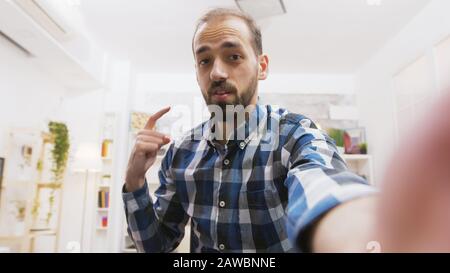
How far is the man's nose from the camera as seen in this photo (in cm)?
37

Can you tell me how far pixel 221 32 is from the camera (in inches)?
15.1

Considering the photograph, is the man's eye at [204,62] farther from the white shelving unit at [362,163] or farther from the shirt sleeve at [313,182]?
the white shelving unit at [362,163]

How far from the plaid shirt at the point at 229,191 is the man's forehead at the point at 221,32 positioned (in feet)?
0.36

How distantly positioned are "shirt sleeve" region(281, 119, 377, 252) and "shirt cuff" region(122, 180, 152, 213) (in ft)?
0.67

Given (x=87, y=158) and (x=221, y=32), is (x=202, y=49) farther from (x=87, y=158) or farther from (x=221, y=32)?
(x=87, y=158)

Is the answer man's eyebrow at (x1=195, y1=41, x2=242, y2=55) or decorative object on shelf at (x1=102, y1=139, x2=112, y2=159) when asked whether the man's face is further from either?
decorative object on shelf at (x1=102, y1=139, x2=112, y2=159)

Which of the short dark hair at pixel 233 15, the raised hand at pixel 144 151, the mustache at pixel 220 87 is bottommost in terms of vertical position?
the raised hand at pixel 144 151

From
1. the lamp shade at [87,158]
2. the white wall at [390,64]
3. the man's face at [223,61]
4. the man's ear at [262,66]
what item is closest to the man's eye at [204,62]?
the man's face at [223,61]

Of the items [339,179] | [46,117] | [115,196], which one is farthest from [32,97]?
[339,179]

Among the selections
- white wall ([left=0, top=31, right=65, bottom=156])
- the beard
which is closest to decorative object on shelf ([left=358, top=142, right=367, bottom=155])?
the beard

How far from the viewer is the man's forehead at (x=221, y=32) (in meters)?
0.38

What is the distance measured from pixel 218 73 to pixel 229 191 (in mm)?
162
